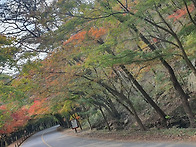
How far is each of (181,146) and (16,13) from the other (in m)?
9.35

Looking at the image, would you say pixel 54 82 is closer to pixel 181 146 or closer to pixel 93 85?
pixel 93 85

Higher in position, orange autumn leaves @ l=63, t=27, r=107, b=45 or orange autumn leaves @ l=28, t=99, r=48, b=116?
orange autumn leaves @ l=63, t=27, r=107, b=45

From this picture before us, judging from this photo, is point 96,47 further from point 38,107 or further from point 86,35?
point 38,107

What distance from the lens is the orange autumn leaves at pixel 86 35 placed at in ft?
38.2

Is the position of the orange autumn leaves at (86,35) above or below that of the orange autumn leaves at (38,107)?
above

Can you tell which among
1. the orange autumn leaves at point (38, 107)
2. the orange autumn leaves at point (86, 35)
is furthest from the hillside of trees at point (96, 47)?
the orange autumn leaves at point (38, 107)

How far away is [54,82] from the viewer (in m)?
12.9

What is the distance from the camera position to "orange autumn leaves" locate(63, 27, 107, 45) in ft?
38.2

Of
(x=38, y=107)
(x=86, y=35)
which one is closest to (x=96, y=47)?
(x=86, y=35)

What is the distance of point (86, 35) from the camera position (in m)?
11.7

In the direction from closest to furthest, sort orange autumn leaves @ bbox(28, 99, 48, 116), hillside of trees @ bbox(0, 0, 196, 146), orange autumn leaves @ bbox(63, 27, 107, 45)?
hillside of trees @ bbox(0, 0, 196, 146)
orange autumn leaves @ bbox(63, 27, 107, 45)
orange autumn leaves @ bbox(28, 99, 48, 116)

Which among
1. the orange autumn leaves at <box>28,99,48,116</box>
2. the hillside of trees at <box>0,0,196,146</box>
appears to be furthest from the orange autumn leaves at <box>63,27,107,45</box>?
the orange autumn leaves at <box>28,99,48,116</box>

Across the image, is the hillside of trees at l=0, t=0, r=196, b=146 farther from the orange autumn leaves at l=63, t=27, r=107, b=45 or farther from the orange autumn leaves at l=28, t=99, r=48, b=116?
the orange autumn leaves at l=28, t=99, r=48, b=116

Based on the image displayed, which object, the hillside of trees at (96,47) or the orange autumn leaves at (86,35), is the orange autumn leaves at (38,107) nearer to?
the hillside of trees at (96,47)
